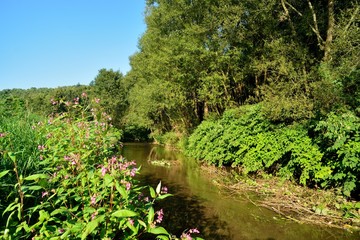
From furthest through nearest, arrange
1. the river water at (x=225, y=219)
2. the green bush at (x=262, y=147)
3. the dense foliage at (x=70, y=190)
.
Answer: the green bush at (x=262, y=147)
the river water at (x=225, y=219)
the dense foliage at (x=70, y=190)

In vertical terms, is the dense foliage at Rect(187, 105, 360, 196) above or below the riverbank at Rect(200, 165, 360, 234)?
above

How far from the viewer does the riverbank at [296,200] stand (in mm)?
6195

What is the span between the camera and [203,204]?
7.80 metres

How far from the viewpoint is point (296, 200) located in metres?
7.52

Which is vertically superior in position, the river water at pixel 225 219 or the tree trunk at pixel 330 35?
the tree trunk at pixel 330 35

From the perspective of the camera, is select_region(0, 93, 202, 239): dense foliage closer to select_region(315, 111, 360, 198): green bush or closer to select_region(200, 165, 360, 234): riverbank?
select_region(200, 165, 360, 234): riverbank

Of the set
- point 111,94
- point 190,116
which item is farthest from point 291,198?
point 111,94

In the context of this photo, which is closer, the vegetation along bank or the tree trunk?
the vegetation along bank

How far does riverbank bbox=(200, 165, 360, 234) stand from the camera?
6.20 meters

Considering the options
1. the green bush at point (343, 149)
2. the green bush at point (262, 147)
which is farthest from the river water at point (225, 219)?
the green bush at point (262, 147)

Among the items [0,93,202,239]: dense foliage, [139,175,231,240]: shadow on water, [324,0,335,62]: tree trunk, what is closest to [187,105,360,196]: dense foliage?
[139,175,231,240]: shadow on water

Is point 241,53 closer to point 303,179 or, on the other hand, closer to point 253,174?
point 253,174

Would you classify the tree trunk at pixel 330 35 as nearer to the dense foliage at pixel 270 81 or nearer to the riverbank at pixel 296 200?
the dense foliage at pixel 270 81

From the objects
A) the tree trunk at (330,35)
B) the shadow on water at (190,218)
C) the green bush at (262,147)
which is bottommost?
the shadow on water at (190,218)
